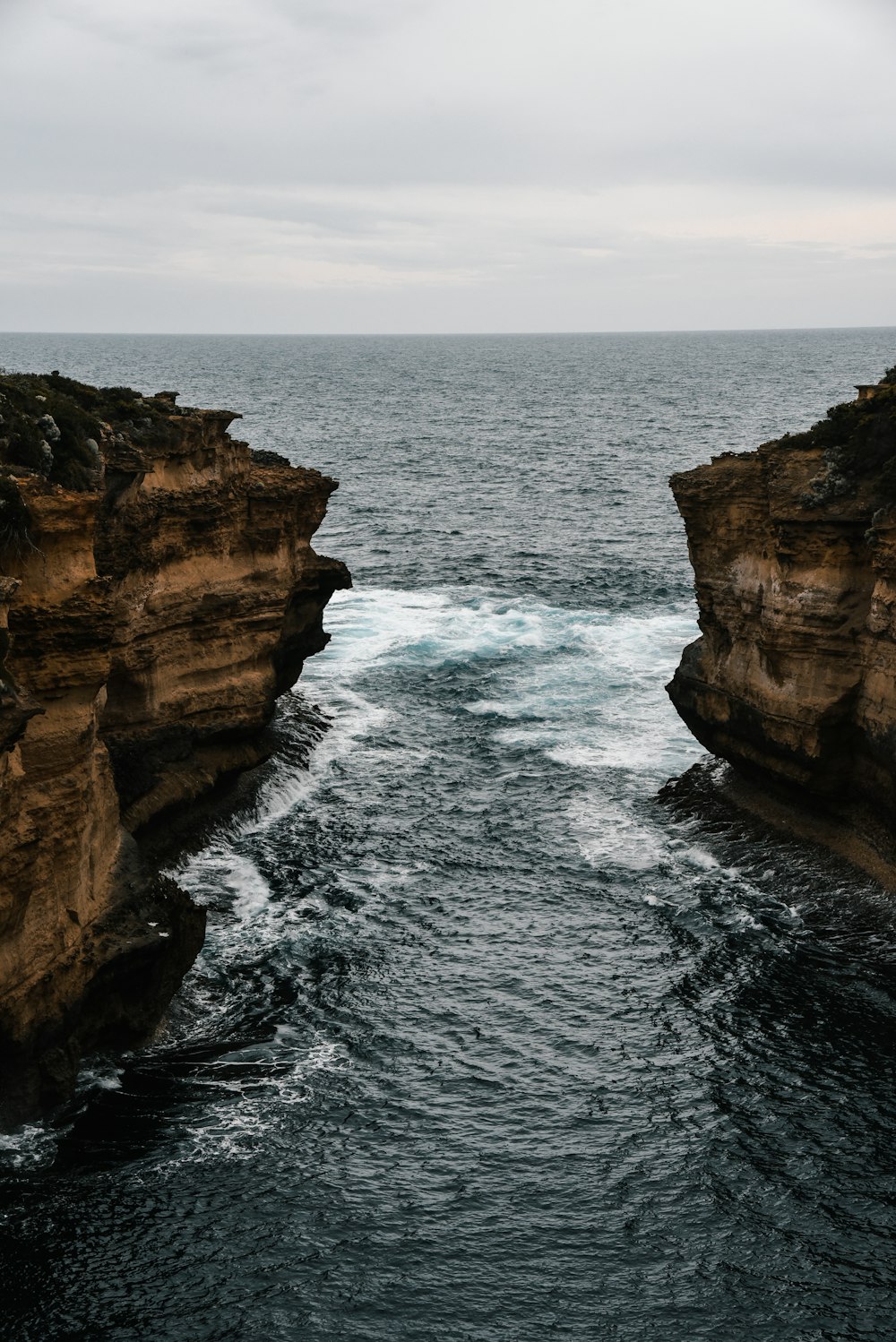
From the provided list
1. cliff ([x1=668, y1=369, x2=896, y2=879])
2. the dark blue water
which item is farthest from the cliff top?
cliff ([x1=668, y1=369, x2=896, y2=879])

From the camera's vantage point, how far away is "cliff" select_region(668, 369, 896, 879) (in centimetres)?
3950

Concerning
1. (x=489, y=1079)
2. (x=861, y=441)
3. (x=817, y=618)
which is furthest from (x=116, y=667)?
(x=861, y=441)

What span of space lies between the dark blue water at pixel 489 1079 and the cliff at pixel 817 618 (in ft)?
7.45

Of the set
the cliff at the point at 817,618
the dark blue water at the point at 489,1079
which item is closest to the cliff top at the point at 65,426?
the dark blue water at the point at 489,1079

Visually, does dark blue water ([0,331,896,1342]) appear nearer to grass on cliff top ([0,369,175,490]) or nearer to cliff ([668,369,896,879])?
cliff ([668,369,896,879])

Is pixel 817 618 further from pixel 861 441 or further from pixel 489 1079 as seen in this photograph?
pixel 489 1079

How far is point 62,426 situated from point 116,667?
24.7 feet

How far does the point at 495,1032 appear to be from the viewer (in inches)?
1282

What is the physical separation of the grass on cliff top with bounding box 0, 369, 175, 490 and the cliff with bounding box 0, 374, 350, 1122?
73mm

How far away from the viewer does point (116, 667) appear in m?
40.2

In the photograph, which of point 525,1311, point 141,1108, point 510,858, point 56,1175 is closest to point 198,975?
point 141,1108

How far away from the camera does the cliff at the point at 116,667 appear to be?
28938 mm

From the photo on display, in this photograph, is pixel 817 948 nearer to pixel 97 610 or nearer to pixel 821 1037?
pixel 821 1037

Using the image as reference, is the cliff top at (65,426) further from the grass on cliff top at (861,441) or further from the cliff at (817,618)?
the grass on cliff top at (861,441)
